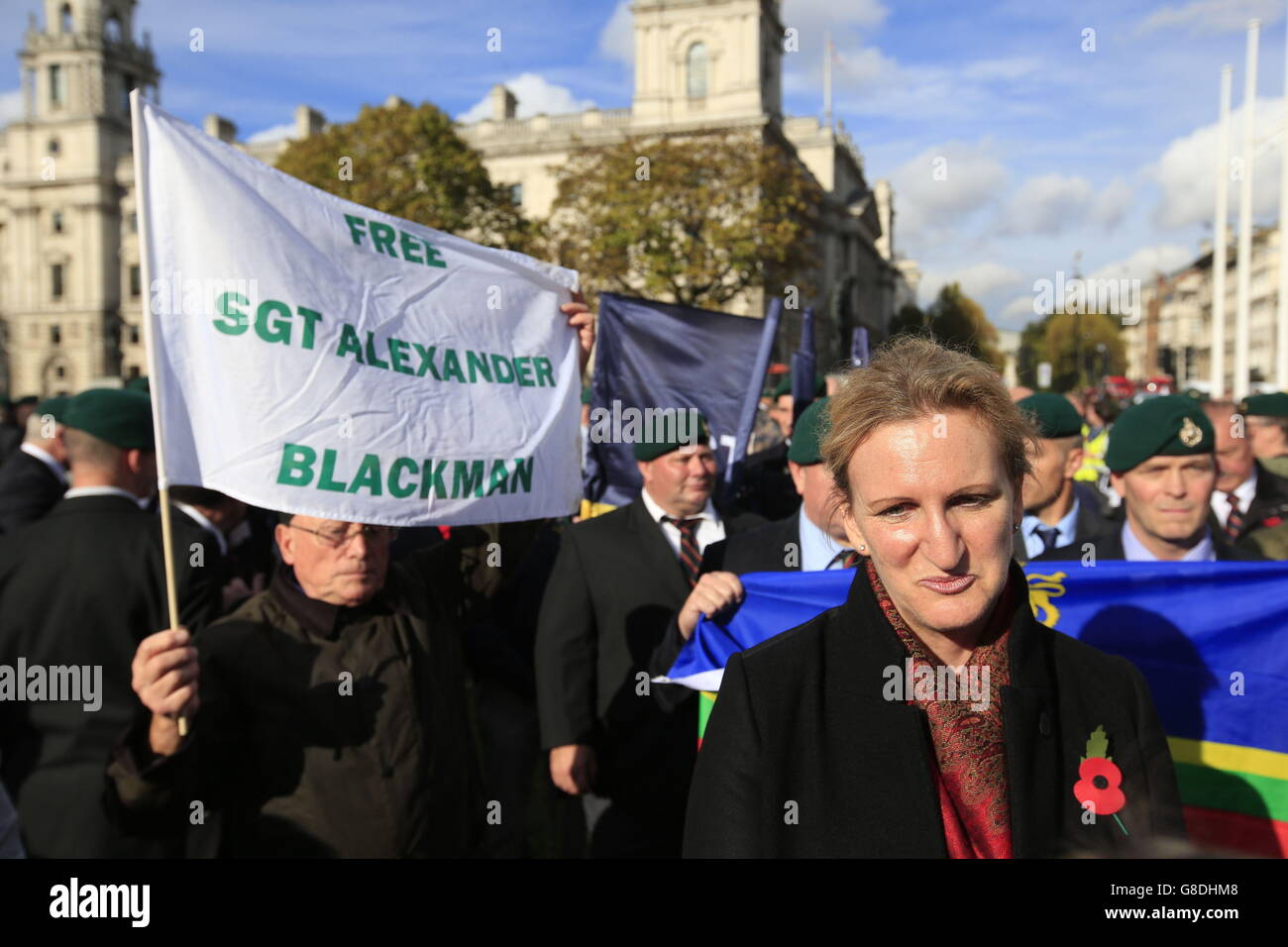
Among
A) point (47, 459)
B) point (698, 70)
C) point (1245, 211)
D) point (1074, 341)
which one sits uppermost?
point (698, 70)

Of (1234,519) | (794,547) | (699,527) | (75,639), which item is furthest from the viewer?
(1234,519)

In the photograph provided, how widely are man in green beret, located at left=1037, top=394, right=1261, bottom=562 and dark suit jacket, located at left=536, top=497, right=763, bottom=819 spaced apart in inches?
57.5

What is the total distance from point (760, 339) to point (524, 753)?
2.67 m

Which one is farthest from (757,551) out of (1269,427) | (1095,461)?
(1095,461)

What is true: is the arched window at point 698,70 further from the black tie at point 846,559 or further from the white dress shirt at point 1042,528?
the black tie at point 846,559

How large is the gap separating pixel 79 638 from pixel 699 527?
2403 mm

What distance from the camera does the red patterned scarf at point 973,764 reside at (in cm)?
207

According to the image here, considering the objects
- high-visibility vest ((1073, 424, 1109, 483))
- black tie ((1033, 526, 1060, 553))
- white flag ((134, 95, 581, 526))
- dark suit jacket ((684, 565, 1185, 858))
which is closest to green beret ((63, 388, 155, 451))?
white flag ((134, 95, 581, 526))

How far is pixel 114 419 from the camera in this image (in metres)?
4.39

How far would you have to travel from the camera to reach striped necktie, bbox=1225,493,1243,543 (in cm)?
606

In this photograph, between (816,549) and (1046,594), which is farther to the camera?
(816,549)

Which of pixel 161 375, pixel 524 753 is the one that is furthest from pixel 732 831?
pixel 524 753

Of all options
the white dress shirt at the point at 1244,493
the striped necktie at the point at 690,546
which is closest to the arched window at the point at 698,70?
the white dress shirt at the point at 1244,493

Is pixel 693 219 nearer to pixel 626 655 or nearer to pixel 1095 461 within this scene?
pixel 1095 461
